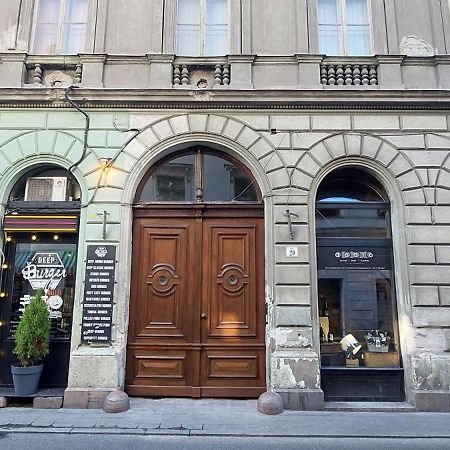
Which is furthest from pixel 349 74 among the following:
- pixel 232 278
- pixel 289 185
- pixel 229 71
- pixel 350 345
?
pixel 350 345

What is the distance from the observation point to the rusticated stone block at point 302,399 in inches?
258

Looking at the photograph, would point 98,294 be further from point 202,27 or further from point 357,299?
point 202,27

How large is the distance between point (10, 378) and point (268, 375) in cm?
462

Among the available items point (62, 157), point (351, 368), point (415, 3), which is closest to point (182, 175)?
point (62, 157)

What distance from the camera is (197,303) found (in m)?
7.25

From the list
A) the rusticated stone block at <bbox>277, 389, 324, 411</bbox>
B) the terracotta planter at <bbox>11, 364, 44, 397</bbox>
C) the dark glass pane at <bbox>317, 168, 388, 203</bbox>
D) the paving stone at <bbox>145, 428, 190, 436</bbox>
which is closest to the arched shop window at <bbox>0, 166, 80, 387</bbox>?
the terracotta planter at <bbox>11, 364, 44, 397</bbox>

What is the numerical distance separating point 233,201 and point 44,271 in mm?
3811

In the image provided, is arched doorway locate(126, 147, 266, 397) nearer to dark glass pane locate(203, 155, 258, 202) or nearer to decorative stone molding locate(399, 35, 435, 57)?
dark glass pane locate(203, 155, 258, 202)

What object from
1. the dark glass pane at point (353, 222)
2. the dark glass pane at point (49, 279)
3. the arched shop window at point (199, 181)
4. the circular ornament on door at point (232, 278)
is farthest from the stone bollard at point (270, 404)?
the dark glass pane at point (49, 279)

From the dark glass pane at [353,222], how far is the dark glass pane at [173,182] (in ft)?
8.48

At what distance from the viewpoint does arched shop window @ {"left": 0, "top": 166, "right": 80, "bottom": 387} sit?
7.17 m

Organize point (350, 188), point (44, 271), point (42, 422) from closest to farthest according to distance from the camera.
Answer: point (42, 422) → point (44, 271) → point (350, 188)

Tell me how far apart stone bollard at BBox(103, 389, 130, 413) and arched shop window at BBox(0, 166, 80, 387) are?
4.03 ft

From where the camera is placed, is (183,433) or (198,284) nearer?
(183,433)
